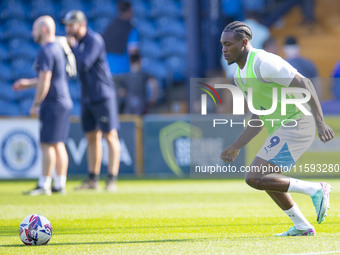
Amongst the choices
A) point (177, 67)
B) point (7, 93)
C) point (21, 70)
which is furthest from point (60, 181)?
point (21, 70)

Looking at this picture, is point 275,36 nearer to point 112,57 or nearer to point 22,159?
point 112,57

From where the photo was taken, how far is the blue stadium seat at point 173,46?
57.8 feet

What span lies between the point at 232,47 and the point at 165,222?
1961 millimetres

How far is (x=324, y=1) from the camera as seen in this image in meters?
17.4

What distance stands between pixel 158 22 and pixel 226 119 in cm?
511

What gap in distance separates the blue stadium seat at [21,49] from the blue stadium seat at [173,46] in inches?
124

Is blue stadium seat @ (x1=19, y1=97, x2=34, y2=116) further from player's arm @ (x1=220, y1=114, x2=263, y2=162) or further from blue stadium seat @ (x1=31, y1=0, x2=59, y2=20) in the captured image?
player's arm @ (x1=220, y1=114, x2=263, y2=162)

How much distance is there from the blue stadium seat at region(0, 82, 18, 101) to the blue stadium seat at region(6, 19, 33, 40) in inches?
50.0

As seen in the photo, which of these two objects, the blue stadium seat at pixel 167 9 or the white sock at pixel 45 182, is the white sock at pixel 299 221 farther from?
the blue stadium seat at pixel 167 9

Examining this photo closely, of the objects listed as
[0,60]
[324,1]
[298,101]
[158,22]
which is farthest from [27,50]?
[298,101]

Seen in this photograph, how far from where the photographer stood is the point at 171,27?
58.5 feet

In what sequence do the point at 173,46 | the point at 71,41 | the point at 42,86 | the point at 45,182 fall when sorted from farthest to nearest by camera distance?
the point at 173,46 < the point at 71,41 < the point at 45,182 < the point at 42,86

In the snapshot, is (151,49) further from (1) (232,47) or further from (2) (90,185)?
(1) (232,47)

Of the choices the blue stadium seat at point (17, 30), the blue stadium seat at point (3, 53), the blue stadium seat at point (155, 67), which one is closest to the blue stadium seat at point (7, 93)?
the blue stadium seat at point (3, 53)
